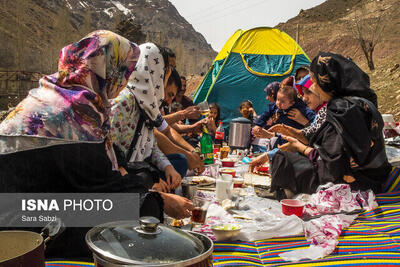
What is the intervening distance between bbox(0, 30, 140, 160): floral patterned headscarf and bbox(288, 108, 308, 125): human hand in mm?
2463

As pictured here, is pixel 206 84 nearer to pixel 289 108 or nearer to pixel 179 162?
pixel 289 108

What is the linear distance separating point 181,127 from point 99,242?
3.58m

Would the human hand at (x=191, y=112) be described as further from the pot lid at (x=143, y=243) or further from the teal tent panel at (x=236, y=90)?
the teal tent panel at (x=236, y=90)

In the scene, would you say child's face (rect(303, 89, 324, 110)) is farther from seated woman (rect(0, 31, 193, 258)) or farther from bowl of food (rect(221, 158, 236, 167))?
seated woman (rect(0, 31, 193, 258))

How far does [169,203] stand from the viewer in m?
1.65

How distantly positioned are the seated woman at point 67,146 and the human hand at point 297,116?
96.9 inches

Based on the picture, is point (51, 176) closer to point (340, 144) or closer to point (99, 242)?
point (99, 242)

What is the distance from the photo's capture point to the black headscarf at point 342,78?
236cm

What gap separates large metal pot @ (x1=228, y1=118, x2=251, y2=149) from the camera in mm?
4070

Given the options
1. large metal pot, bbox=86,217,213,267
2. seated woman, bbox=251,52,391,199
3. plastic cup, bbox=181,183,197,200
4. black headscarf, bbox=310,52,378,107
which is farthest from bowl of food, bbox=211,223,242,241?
black headscarf, bbox=310,52,378,107

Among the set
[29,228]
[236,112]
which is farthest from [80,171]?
[236,112]

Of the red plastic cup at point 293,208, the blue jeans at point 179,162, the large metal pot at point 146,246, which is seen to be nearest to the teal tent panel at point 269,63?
the blue jeans at point 179,162

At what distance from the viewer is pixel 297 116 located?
12.3 ft

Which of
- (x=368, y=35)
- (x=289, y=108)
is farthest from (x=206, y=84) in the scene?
(x=368, y=35)
